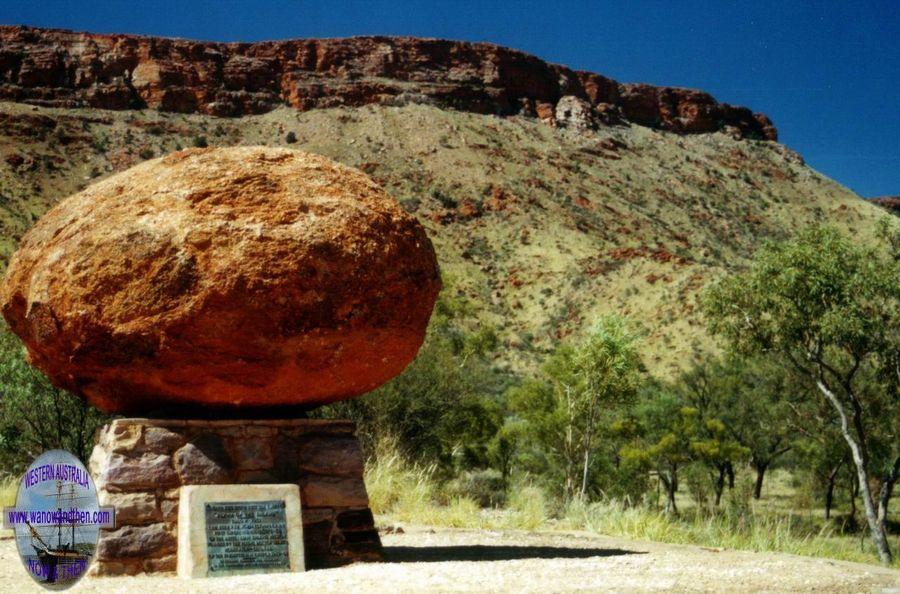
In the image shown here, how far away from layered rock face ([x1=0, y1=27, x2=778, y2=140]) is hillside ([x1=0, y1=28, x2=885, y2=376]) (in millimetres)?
359

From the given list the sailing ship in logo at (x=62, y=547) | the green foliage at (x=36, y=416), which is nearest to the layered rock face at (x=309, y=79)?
the green foliage at (x=36, y=416)

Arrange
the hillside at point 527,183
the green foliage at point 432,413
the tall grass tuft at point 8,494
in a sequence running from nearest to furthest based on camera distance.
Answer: the tall grass tuft at point 8,494
the green foliage at point 432,413
the hillside at point 527,183

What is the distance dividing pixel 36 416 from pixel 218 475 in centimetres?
911

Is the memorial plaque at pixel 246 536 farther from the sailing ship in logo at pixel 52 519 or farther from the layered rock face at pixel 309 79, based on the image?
the layered rock face at pixel 309 79

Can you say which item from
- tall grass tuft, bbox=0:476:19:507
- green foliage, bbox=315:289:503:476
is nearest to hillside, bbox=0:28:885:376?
green foliage, bbox=315:289:503:476

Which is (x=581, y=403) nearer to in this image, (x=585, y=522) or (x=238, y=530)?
(x=585, y=522)

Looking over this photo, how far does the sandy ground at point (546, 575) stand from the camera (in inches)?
233

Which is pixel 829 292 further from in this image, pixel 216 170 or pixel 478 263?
pixel 478 263

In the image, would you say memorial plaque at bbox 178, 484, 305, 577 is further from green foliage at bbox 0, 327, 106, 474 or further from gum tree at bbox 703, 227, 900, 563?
gum tree at bbox 703, 227, 900, 563

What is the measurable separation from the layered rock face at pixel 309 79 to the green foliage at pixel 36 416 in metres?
52.1

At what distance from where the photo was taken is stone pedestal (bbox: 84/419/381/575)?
21.8 ft

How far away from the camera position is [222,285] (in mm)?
6684

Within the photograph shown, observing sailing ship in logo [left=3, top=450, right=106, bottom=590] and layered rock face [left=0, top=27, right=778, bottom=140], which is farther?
layered rock face [left=0, top=27, right=778, bottom=140]

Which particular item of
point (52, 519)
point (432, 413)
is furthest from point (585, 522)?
point (432, 413)
